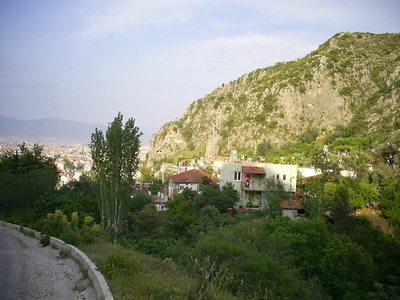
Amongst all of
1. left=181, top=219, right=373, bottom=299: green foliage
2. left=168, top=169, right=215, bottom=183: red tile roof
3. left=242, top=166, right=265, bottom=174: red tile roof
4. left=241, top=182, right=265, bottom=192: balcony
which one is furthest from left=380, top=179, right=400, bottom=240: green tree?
left=168, top=169, right=215, bottom=183: red tile roof

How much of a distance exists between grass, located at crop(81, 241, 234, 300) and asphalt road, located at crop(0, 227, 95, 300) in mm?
498

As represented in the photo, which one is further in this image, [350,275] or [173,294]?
[350,275]

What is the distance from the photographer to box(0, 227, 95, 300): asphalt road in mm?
6395

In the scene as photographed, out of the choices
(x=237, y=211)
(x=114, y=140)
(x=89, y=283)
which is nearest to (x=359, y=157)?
(x=237, y=211)

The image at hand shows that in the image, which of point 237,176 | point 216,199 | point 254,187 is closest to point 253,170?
point 254,187

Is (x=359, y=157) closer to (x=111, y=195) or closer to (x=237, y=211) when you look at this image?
(x=237, y=211)

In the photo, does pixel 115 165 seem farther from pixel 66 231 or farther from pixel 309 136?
pixel 309 136

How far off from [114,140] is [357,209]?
19.5m

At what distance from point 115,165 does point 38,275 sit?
13351 mm

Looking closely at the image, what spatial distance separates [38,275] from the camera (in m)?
7.58

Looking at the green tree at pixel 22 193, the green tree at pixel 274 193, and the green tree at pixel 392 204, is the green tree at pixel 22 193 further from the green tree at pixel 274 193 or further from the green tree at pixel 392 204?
the green tree at pixel 392 204

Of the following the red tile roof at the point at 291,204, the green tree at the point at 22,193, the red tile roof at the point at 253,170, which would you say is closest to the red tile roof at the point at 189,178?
the red tile roof at the point at 253,170

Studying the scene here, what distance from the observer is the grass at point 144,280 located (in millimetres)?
5813

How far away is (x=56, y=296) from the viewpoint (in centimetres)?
632
